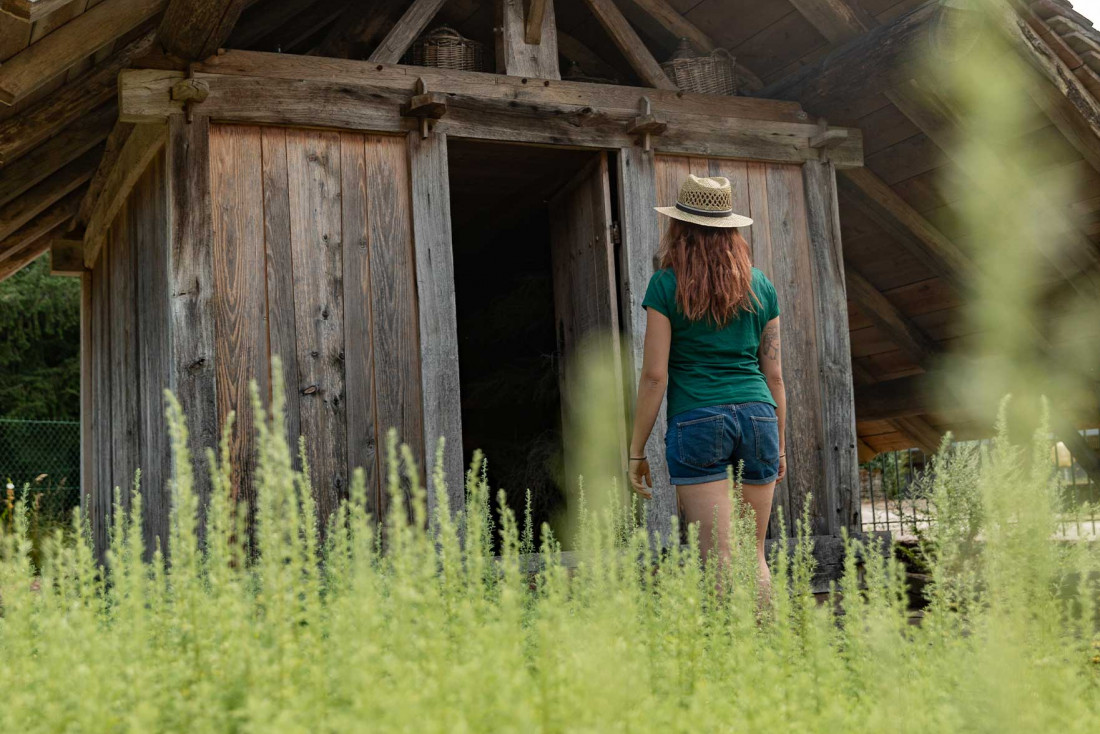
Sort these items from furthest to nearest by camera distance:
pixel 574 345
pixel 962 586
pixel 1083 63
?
pixel 574 345
pixel 1083 63
pixel 962 586

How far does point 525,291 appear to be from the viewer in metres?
8.09

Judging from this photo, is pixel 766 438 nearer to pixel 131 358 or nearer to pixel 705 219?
pixel 705 219

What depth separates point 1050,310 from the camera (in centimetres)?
799

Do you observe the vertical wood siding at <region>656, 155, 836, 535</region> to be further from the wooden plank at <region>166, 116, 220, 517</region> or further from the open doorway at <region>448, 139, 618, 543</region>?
the wooden plank at <region>166, 116, 220, 517</region>

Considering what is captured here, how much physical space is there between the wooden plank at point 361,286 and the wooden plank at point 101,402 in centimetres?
295

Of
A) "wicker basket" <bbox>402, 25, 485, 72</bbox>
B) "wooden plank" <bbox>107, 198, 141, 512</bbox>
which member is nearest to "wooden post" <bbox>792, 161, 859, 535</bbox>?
"wicker basket" <bbox>402, 25, 485, 72</bbox>

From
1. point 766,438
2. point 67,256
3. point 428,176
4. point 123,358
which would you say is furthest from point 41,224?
point 766,438

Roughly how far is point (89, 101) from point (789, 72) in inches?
154

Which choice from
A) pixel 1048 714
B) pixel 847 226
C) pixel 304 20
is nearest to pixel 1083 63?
pixel 847 226

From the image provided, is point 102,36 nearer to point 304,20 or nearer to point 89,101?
point 89,101

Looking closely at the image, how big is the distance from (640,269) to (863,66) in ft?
5.37

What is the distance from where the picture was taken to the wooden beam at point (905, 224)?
7324 mm

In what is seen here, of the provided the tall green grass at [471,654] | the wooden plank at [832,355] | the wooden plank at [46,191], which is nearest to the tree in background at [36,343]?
the wooden plank at [46,191]

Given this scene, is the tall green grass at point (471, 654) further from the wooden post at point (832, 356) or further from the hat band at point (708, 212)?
the wooden post at point (832, 356)
